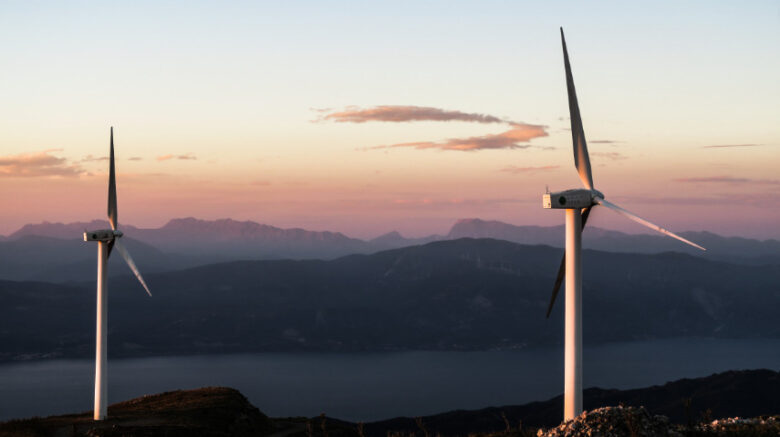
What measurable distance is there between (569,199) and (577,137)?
23.5 feet

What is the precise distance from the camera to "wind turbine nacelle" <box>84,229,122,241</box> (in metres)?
79.7

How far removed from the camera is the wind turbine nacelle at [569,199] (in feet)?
149

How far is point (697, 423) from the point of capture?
4141 cm

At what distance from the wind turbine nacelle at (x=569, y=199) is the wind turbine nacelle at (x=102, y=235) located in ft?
174

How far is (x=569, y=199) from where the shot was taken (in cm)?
4569

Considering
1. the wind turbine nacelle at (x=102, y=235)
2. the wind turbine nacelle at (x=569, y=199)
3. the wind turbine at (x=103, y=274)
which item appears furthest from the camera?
the wind turbine nacelle at (x=102, y=235)

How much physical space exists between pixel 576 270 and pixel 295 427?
69700mm

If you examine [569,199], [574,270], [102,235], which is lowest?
[574,270]

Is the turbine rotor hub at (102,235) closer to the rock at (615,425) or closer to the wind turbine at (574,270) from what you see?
the wind turbine at (574,270)

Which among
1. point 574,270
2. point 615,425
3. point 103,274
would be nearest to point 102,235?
point 103,274

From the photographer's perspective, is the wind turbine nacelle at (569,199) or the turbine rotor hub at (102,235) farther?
the turbine rotor hub at (102,235)

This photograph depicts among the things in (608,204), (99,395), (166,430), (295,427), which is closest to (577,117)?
(608,204)

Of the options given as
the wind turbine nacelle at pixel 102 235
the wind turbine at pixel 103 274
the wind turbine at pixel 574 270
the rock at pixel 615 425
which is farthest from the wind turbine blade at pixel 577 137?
the wind turbine nacelle at pixel 102 235

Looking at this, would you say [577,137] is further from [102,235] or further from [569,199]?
[102,235]
